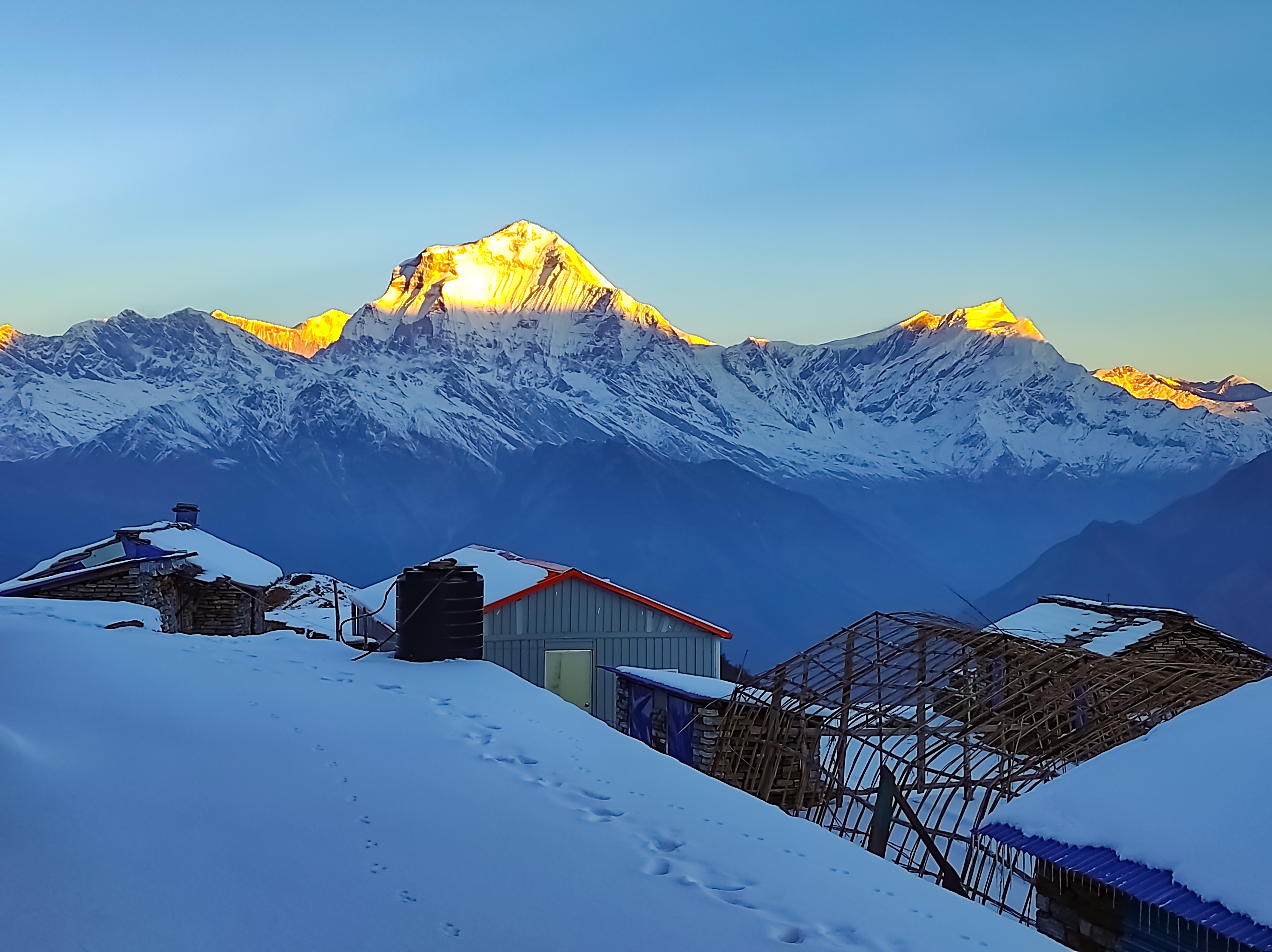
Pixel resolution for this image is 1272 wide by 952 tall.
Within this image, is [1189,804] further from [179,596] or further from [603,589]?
[179,596]

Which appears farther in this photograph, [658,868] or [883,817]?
[883,817]

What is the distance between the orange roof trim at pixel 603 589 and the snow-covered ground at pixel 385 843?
15574 mm

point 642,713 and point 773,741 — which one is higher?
point 773,741

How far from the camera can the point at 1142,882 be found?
22.2 feet

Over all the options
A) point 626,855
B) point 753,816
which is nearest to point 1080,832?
point 753,816

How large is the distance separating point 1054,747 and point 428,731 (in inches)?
421

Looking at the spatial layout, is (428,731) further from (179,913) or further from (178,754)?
(179,913)

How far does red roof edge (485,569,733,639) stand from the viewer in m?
22.1

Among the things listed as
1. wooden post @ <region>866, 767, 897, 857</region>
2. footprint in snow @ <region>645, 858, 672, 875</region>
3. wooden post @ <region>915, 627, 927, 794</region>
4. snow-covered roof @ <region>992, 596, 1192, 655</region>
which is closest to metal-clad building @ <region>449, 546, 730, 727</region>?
wooden post @ <region>915, 627, 927, 794</region>

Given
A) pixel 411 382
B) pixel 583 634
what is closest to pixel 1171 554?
pixel 411 382

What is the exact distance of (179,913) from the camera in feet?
10.2

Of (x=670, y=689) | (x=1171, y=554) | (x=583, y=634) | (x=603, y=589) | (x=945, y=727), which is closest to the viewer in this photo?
(x=945, y=727)

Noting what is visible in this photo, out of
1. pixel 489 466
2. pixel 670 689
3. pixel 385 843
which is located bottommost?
pixel 670 689

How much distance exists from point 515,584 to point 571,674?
261 cm
